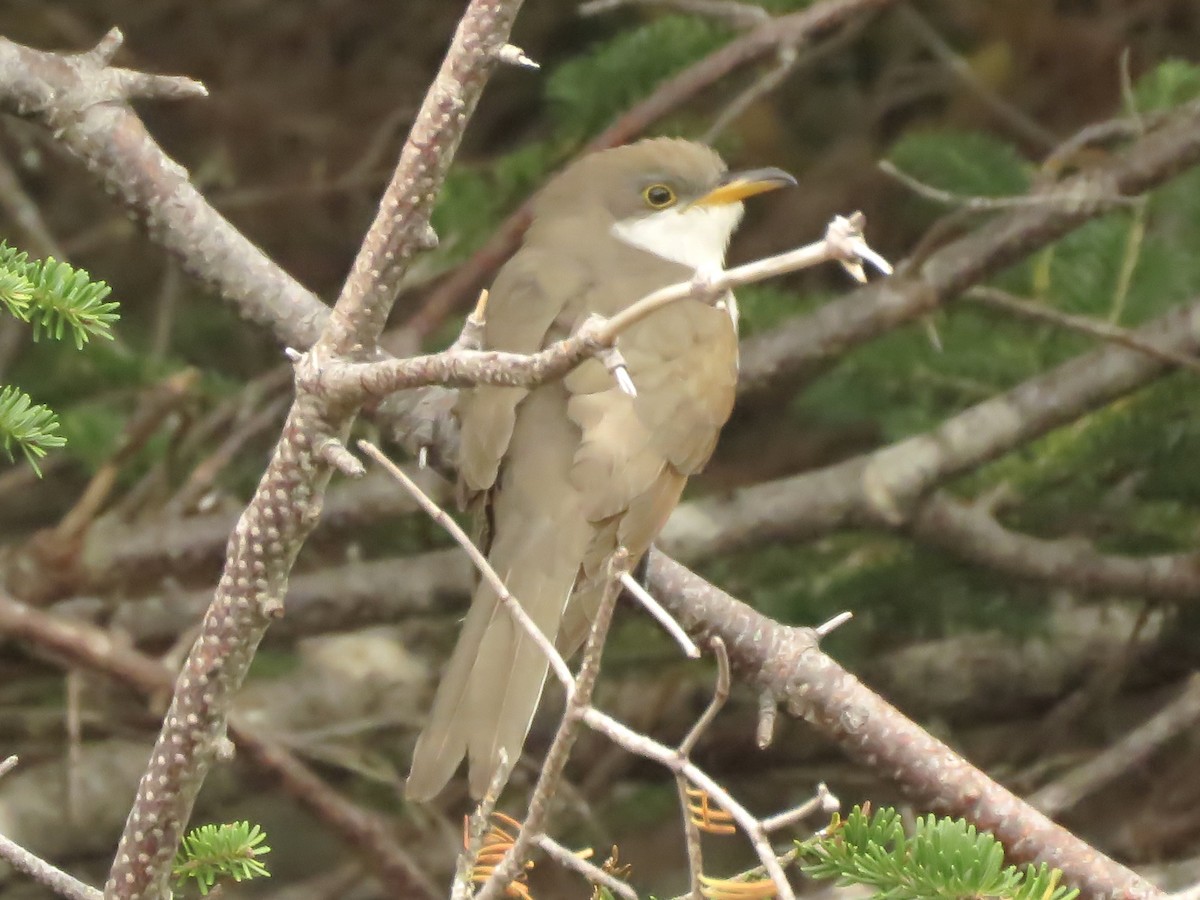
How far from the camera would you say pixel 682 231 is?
3.44 meters

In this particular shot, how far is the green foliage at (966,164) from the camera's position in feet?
11.5

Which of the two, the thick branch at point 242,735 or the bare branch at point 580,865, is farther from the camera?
the thick branch at point 242,735

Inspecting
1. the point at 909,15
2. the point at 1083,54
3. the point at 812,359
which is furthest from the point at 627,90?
the point at 1083,54

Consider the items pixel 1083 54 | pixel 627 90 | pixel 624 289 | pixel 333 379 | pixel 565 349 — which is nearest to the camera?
pixel 565 349

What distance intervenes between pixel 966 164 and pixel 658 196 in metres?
0.66

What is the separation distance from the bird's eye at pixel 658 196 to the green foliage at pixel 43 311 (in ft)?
5.45

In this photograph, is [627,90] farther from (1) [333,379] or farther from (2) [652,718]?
(1) [333,379]

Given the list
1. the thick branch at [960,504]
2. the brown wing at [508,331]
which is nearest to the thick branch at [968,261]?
the thick branch at [960,504]

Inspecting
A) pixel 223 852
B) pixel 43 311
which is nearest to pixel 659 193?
pixel 43 311

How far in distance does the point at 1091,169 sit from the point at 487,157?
2.34 m

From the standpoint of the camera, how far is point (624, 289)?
2887mm

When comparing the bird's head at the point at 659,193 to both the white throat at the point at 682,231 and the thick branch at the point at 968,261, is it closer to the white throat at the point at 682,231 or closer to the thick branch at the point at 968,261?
the white throat at the point at 682,231

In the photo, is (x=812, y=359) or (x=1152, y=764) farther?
(x=1152, y=764)

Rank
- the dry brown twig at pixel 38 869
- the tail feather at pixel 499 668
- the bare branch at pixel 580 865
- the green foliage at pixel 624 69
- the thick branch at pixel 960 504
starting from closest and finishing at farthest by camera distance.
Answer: the bare branch at pixel 580 865 < the dry brown twig at pixel 38 869 < the tail feather at pixel 499 668 < the thick branch at pixel 960 504 < the green foliage at pixel 624 69
